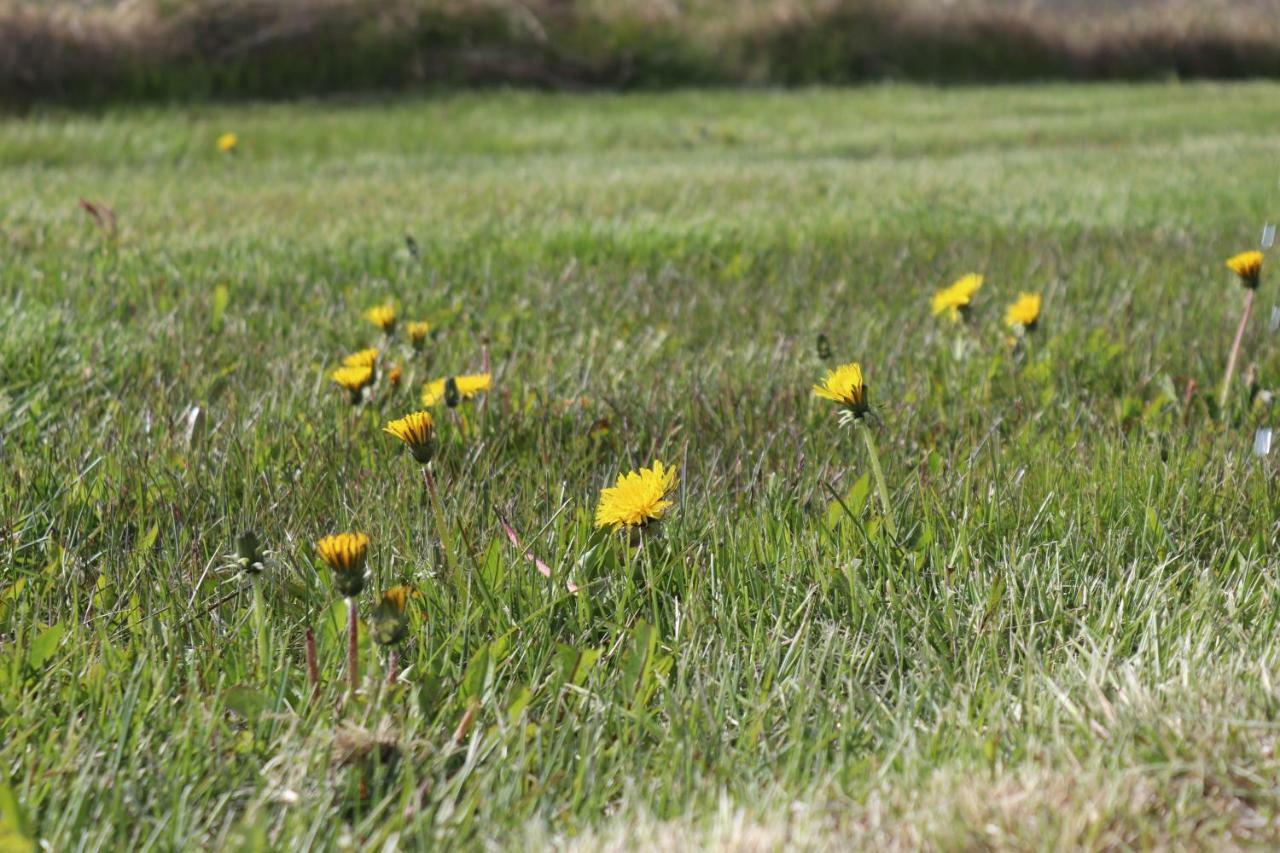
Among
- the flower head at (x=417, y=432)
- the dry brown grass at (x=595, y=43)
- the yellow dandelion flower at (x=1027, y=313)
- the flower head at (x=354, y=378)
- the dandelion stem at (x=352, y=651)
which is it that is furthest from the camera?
the dry brown grass at (x=595, y=43)

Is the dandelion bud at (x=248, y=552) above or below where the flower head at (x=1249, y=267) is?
below

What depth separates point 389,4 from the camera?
43.4ft

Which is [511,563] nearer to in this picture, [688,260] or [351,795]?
[351,795]

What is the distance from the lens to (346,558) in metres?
1.13

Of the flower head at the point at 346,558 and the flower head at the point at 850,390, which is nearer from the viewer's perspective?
the flower head at the point at 346,558

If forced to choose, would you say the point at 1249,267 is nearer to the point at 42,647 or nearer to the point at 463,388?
the point at 463,388

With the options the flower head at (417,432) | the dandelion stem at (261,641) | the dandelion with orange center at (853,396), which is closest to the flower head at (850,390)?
the dandelion with orange center at (853,396)

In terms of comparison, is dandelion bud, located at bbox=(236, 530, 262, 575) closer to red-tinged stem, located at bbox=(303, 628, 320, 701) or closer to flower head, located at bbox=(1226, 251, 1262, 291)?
red-tinged stem, located at bbox=(303, 628, 320, 701)

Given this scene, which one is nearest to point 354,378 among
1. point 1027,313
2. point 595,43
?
point 1027,313

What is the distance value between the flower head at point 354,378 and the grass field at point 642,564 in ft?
0.24

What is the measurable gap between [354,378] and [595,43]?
43.5 feet

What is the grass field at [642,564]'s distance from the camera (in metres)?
1.07

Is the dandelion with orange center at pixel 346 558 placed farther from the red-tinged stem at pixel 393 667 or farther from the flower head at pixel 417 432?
the flower head at pixel 417 432

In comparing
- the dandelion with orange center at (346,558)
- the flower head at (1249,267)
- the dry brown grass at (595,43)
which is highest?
the flower head at (1249,267)
